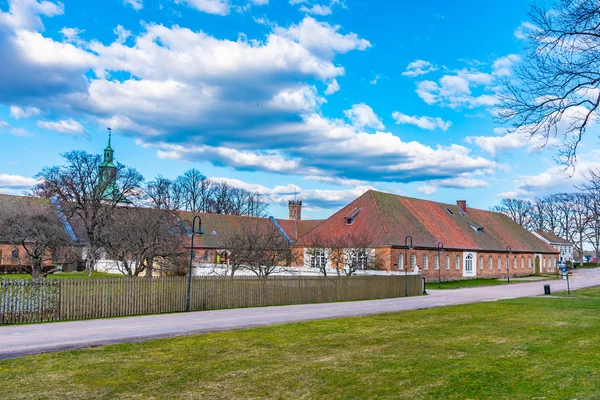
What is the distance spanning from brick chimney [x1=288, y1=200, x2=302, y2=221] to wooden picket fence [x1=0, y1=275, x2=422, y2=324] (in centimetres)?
4081

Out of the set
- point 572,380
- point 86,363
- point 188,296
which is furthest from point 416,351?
point 188,296

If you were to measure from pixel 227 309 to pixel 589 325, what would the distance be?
13.3m

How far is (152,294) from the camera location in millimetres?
20281

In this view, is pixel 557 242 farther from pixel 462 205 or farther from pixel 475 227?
pixel 475 227

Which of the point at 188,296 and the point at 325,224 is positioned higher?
the point at 325,224

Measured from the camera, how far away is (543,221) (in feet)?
328

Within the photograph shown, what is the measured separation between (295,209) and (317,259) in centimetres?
2698

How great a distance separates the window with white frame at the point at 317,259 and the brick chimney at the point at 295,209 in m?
26.0

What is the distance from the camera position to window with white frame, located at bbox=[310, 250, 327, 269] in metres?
42.5

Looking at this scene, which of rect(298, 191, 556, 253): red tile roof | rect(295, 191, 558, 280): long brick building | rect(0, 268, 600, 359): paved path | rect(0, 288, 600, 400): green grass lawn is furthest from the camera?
rect(298, 191, 556, 253): red tile roof

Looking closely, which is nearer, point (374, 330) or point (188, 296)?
point (374, 330)

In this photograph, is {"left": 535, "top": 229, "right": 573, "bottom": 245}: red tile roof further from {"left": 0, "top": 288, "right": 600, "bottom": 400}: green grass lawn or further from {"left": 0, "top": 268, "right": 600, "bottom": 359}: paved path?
{"left": 0, "top": 288, "right": 600, "bottom": 400}: green grass lawn

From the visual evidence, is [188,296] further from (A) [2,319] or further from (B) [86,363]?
(B) [86,363]

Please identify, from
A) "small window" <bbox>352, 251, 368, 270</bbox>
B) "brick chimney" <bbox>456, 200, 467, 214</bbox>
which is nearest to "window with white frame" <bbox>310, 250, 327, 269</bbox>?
"small window" <bbox>352, 251, 368, 270</bbox>
